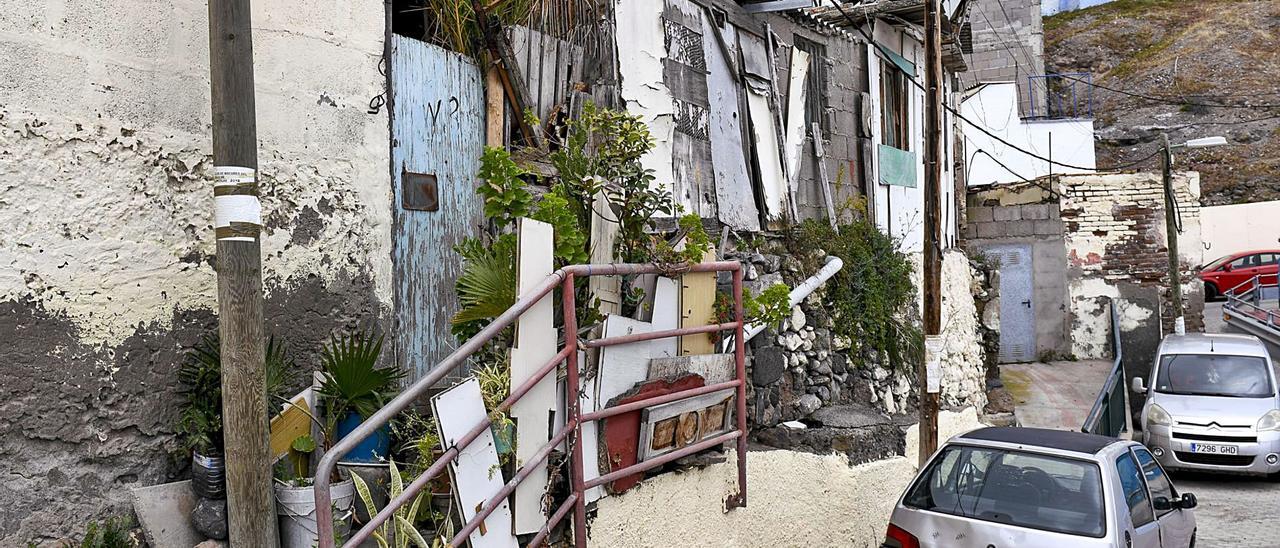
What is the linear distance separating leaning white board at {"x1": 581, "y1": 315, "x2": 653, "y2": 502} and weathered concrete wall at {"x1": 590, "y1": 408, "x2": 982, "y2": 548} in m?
0.30

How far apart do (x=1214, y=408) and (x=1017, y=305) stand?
8229 millimetres

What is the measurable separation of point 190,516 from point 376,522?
126cm

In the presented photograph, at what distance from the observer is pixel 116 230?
456 centimetres

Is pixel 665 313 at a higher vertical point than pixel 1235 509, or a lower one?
higher

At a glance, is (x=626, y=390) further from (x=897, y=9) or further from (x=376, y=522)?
(x=897, y=9)

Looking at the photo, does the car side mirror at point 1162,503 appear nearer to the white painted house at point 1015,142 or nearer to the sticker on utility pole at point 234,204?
the sticker on utility pole at point 234,204

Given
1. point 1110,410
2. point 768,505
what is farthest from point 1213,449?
point 768,505

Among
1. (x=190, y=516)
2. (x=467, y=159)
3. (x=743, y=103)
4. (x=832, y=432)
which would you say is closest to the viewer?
(x=190, y=516)

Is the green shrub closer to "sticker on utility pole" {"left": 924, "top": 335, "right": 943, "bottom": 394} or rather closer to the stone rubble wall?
the stone rubble wall

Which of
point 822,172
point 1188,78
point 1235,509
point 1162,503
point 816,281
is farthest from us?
point 1188,78

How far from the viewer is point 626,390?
5723 mm

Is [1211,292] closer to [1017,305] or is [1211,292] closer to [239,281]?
[1017,305]

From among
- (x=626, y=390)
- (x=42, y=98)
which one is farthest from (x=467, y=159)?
Result: (x=42, y=98)

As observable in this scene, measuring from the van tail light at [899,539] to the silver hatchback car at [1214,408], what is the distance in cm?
829
